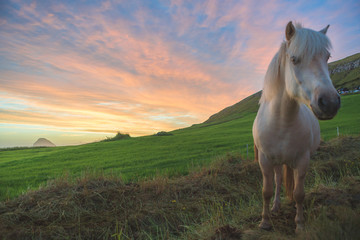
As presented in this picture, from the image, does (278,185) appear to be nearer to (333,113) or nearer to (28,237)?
(333,113)

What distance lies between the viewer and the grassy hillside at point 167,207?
3.12 m

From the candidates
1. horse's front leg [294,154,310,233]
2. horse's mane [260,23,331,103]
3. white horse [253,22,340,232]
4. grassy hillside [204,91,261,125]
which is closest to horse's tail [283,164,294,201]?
white horse [253,22,340,232]

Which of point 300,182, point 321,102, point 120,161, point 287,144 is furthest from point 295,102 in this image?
point 120,161

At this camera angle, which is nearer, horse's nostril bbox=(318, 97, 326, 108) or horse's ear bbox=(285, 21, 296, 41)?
horse's nostril bbox=(318, 97, 326, 108)

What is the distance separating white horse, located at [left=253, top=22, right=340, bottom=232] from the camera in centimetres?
191

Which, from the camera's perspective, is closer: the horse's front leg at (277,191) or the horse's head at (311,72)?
the horse's head at (311,72)

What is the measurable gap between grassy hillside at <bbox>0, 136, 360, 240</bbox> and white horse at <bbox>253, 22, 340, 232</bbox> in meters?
0.69

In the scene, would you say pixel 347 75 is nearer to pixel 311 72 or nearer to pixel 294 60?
pixel 294 60

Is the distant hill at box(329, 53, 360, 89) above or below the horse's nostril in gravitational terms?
above

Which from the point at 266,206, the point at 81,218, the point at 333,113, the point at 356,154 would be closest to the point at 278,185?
the point at 266,206

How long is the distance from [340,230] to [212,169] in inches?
178

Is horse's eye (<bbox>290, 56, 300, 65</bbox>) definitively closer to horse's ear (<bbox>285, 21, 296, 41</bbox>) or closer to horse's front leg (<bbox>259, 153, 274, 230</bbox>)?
horse's ear (<bbox>285, 21, 296, 41</bbox>)

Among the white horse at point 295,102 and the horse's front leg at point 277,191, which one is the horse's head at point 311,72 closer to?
the white horse at point 295,102

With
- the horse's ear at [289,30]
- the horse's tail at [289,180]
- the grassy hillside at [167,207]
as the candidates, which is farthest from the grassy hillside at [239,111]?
the horse's ear at [289,30]
